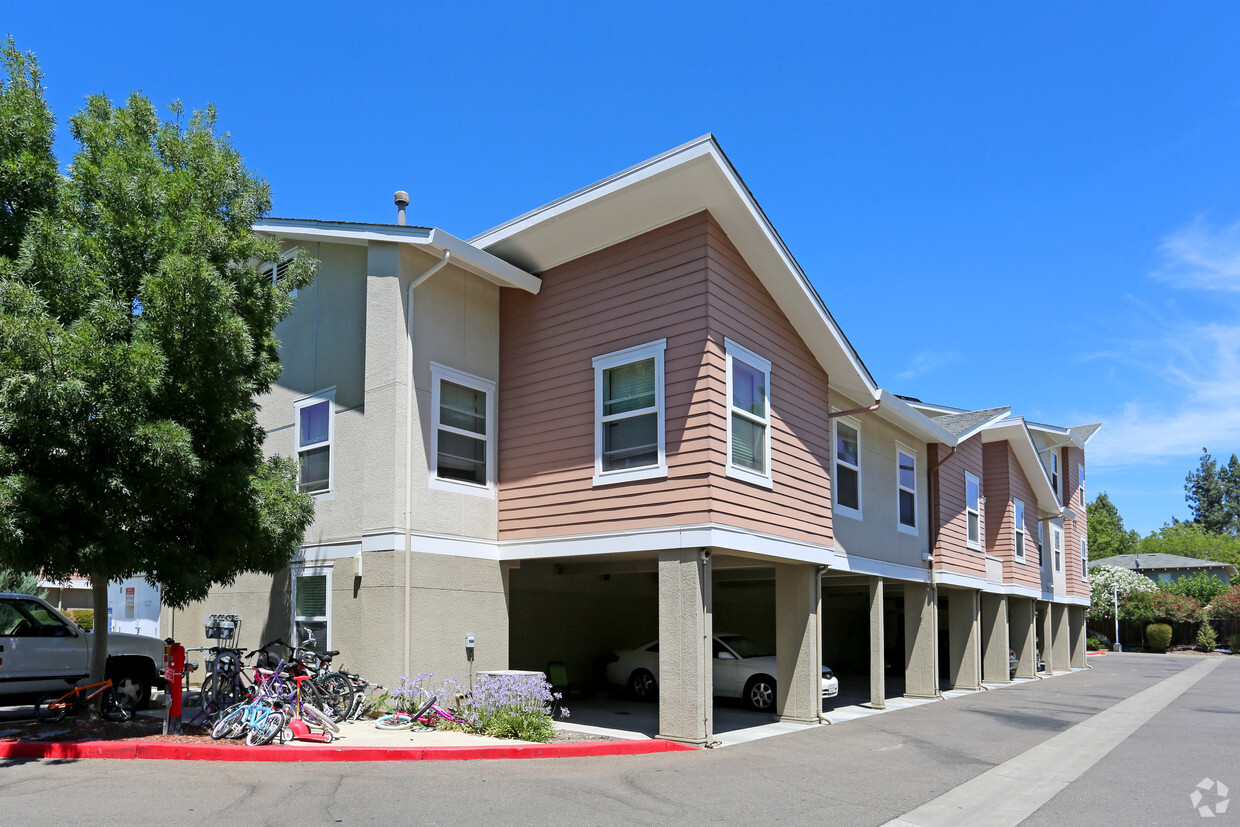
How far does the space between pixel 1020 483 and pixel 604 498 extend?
19158mm

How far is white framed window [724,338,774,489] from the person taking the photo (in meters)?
13.1

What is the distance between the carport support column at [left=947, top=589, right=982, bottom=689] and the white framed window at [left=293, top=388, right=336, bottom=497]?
16.2m

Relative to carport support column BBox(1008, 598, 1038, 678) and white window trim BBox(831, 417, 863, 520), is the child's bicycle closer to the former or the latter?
white window trim BBox(831, 417, 863, 520)

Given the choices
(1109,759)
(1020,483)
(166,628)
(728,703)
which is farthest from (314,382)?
(1020,483)

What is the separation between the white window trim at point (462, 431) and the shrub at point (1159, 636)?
4804 cm

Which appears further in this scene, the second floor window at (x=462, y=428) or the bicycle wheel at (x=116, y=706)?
the second floor window at (x=462, y=428)

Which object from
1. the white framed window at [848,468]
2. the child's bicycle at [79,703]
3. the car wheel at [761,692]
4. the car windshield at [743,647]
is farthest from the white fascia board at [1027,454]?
the child's bicycle at [79,703]

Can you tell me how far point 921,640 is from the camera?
21.0 metres

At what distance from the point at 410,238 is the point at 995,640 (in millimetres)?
20750

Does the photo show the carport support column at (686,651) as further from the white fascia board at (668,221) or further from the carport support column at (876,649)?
the carport support column at (876,649)

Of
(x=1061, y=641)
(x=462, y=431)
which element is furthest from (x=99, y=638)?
(x=1061, y=641)

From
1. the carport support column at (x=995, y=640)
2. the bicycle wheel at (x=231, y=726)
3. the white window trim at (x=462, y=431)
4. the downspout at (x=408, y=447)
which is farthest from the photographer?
the carport support column at (x=995, y=640)

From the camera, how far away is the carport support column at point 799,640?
50.4 feet

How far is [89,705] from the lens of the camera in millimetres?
11734
